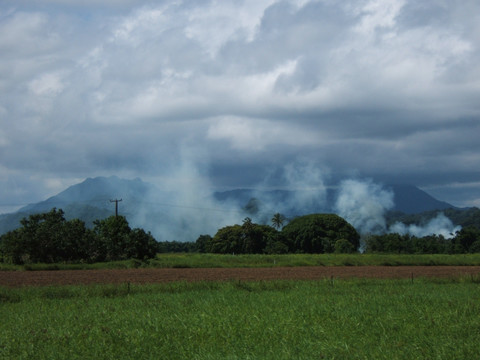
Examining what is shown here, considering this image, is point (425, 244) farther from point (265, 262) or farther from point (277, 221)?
point (277, 221)

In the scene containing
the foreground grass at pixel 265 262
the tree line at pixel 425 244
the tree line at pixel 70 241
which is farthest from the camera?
the tree line at pixel 425 244

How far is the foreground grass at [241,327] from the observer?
11.7m

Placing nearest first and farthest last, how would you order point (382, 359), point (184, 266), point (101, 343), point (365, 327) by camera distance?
1. point (382, 359)
2. point (101, 343)
3. point (365, 327)
4. point (184, 266)

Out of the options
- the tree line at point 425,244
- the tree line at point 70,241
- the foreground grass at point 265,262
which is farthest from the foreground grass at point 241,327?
the tree line at point 425,244

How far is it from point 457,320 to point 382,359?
5.22 meters

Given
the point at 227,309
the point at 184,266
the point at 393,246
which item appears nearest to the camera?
the point at 227,309

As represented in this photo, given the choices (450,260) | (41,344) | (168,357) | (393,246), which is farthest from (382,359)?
(393,246)

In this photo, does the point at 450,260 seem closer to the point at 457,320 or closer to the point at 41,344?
the point at 457,320

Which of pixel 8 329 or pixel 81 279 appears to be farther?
pixel 81 279

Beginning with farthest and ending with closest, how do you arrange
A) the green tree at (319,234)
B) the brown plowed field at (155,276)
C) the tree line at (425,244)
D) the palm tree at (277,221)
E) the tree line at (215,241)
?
the palm tree at (277,221)
the green tree at (319,234)
the tree line at (425,244)
the tree line at (215,241)
the brown plowed field at (155,276)

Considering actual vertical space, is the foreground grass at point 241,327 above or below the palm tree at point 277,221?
below

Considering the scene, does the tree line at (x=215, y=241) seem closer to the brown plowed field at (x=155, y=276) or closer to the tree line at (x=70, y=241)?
the tree line at (x=70, y=241)

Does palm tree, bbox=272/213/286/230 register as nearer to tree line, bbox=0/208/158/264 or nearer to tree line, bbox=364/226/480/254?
Answer: tree line, bbox=364/226/480/254

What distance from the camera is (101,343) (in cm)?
1256
